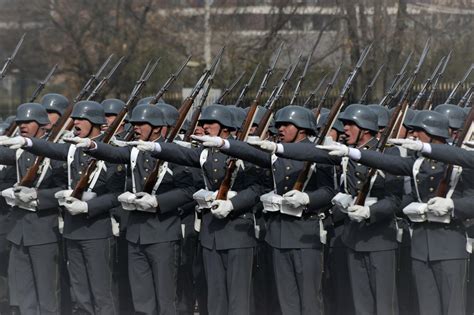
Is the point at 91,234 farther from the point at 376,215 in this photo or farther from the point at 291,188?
the point at 376,215

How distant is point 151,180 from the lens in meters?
9.62

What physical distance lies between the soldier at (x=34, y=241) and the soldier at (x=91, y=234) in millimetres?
252

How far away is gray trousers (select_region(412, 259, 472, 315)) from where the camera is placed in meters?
8.45

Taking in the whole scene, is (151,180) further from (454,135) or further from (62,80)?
(62,80)

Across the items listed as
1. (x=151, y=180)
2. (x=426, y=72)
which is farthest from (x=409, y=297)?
(x=426, y=72)

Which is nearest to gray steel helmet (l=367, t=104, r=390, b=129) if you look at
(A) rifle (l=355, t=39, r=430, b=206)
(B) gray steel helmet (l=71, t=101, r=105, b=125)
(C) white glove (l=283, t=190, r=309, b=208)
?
(A) rifle (l=355, t=39, r=430, b=206)

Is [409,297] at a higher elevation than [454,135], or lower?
lower

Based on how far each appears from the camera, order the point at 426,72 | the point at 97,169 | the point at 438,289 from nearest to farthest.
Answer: the point at 438,289 < the point at 97,169 < the point at 426,72

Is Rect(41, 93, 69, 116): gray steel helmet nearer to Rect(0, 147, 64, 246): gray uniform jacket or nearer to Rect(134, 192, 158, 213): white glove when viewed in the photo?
Rect(0, 147, 64, 246): gray uniform jacket

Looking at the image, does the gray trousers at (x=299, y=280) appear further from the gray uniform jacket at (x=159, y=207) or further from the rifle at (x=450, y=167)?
the rifle at (x=450, y=167)

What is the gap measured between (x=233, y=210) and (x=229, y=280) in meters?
0.59

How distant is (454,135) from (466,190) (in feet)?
5.04

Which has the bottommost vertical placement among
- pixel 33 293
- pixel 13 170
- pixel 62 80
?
pixel 62 80

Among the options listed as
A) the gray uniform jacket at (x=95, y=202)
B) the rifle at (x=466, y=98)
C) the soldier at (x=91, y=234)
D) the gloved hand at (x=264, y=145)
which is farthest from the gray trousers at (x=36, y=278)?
the rifle at (x=466, y=98)
